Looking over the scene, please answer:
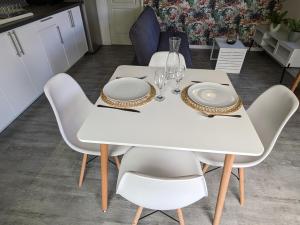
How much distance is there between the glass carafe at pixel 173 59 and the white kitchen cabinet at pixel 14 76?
1580mm

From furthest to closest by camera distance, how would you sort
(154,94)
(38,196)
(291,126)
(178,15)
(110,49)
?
(110,49)
(178,15)
(291,126)
(38,196)
(154,94)

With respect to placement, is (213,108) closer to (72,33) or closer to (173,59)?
(173,59)

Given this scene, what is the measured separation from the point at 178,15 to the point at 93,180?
337 centimetres

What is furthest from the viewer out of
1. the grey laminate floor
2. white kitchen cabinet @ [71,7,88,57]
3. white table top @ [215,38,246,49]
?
white kitchen cabinet @ [71,7,88,57]

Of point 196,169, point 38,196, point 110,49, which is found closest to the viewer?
point 196,169

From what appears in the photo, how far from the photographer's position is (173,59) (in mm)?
1211

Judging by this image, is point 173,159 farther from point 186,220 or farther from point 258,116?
point 258,116

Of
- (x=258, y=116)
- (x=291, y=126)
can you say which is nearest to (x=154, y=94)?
(x=258, y=116)

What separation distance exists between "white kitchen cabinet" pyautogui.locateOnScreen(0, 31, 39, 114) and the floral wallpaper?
103 inches

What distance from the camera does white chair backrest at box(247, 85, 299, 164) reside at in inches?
39.7

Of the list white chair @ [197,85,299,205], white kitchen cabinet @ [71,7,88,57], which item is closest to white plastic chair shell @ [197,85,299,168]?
white chair @ [197,85,299,205]

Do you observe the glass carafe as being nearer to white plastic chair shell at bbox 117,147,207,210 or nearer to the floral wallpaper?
white plastic chair shell at bbox 117,147,207,210

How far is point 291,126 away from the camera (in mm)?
1999

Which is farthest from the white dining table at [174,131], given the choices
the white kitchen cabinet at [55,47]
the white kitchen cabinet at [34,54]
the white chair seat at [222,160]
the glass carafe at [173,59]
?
the white kitchen cabinet at [55,47]
